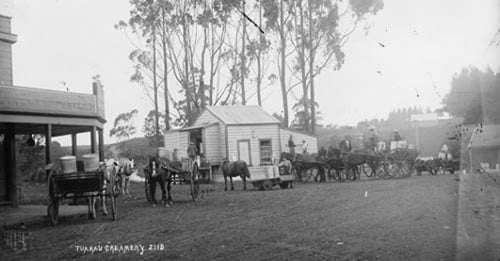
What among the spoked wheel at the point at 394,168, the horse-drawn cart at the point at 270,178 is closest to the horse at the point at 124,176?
the horse-drawn cart at the point at 270,178

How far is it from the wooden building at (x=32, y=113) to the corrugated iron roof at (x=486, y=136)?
6.14m

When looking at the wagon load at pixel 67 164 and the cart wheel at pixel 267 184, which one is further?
the cart wheel at pixel 267 184

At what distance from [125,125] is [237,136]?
1433cm

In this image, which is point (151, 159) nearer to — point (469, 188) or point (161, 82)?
point (161, 82)

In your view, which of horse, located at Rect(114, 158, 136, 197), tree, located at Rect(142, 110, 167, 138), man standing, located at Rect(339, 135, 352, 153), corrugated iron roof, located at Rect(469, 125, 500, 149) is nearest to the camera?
corrugated iron roof, located at Rect(469, 125, 500, 149)

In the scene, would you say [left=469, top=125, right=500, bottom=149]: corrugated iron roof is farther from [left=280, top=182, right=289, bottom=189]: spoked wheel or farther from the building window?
the building window

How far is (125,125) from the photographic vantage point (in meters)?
8.52

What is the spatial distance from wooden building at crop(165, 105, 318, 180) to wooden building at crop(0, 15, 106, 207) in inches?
206

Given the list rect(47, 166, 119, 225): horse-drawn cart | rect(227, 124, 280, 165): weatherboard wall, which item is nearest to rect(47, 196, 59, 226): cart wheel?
rect(47, 166, 119, 225): horse-drawn cart

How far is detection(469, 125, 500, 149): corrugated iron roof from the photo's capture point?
21.0ft

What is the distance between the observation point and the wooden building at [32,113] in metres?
10.8

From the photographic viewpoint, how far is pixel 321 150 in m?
20.2

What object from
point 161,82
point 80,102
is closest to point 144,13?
point 161,82

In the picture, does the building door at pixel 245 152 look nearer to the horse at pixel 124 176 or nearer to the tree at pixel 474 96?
the horse at pixel 124 176
